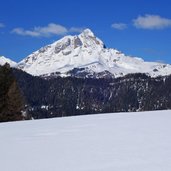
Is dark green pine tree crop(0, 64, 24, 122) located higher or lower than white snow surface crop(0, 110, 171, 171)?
higher

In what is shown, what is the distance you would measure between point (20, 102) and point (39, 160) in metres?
32.5

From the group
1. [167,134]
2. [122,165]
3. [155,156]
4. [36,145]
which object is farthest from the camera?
[167,134]

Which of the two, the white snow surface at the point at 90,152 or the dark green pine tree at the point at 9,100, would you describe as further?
the dark green pine tree at the point at 9,100

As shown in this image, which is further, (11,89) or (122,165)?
(11,89)

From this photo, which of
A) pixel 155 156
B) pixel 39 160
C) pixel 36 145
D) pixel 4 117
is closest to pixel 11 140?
pixel 36 145

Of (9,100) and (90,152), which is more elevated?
(9,100)

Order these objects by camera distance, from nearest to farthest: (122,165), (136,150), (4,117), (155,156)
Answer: (122,165) → (155,156) → (136,150) → (4,117)

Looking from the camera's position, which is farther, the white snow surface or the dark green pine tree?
the dark green pine tree

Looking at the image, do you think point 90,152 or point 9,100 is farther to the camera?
point 9,100

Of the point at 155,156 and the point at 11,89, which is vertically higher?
the point at 11,89

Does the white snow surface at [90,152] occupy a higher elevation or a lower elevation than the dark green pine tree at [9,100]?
lower

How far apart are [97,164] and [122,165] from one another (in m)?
0.55

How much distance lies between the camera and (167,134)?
12023mm

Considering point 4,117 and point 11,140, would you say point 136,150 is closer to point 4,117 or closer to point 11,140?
point 11,140
